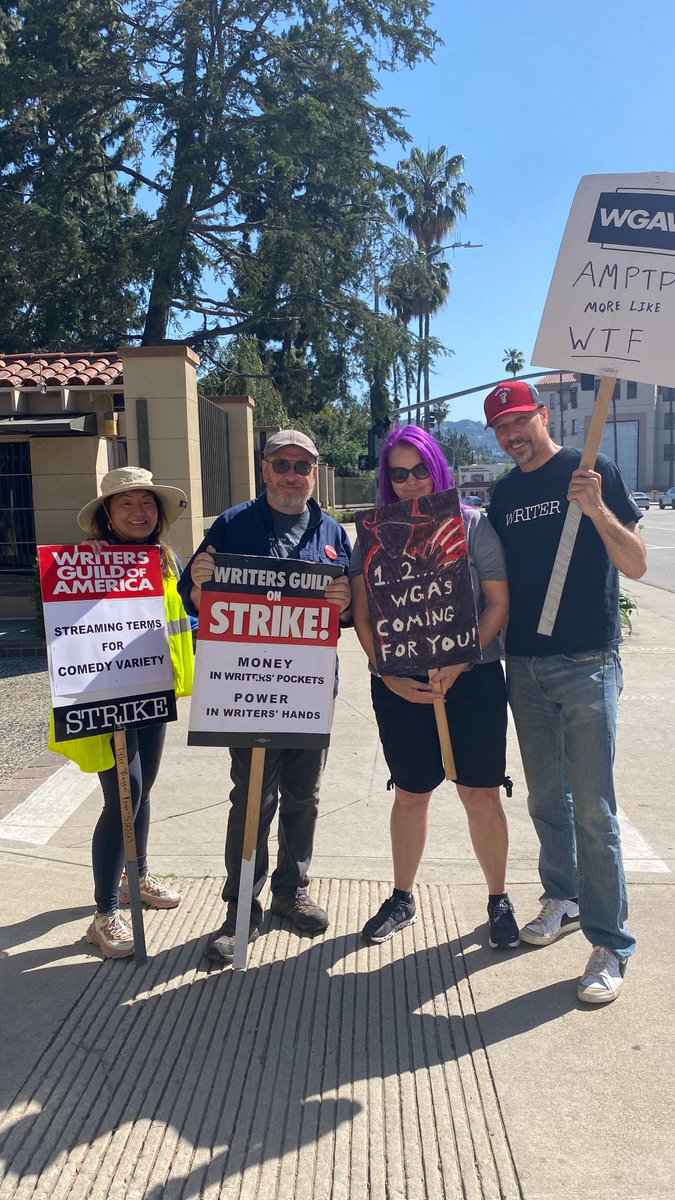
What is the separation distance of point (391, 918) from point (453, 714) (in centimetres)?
86

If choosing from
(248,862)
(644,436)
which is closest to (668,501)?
(644,436)

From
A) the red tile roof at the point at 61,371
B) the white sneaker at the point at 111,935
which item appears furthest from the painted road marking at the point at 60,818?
the red tile roof at the point at 61,371

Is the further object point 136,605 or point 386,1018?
point 136,605

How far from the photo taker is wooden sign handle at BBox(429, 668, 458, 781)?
10.2ft

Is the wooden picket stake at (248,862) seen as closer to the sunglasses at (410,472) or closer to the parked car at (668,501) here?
the sunglasses at (410,472)

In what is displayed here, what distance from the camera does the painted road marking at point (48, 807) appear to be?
447cm

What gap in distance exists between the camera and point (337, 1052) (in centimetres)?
274

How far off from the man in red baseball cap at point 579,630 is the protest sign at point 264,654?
2.27 feet

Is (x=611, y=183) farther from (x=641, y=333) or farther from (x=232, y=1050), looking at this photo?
(x=232, y=1050)

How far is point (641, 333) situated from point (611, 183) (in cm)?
55

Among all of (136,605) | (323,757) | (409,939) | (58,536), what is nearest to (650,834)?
(409,939)

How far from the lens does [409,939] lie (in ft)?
11.2

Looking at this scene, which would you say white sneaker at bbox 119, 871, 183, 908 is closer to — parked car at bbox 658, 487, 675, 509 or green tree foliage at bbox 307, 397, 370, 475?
green tree foliage at bbox 307, 397, 370, 475

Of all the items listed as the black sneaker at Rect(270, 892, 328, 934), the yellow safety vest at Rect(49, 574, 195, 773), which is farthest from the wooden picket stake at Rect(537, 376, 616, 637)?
the black sneaker at Rect(270, 892, 328, 934)
